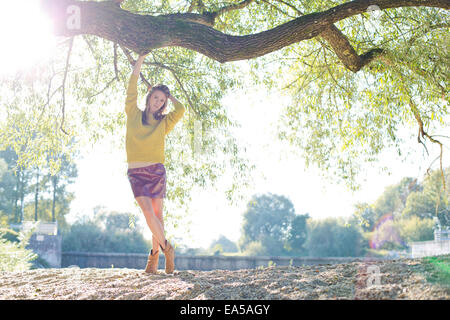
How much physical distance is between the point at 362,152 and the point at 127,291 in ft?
16.9

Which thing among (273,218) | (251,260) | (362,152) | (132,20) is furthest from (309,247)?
(132,20)

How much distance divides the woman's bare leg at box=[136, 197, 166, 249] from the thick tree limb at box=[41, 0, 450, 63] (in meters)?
1.65

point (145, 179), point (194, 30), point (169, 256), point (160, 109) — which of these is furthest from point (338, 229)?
point (145, 179)

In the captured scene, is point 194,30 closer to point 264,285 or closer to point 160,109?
point 160,109

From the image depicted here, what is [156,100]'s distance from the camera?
4363 millimetres

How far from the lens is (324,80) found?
24.5ft

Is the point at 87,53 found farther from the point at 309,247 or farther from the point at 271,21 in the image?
the point at 309,247

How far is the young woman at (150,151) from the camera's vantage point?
4.21 meters

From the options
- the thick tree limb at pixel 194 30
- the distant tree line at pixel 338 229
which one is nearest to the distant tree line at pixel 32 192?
the distant tree line at pixel 338 229

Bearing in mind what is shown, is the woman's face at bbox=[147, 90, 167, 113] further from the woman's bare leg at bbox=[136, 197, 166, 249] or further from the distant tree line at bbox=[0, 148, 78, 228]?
the distant tree line at bbox=[0, 148, 78, 228]

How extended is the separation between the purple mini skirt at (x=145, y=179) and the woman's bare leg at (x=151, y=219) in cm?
6

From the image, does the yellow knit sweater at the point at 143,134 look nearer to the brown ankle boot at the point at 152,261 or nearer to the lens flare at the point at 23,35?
the brown ankle boot at the point at 152,261

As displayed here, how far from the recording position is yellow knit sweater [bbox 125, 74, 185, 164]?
166 inches

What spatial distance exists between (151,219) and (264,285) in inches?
50.1
